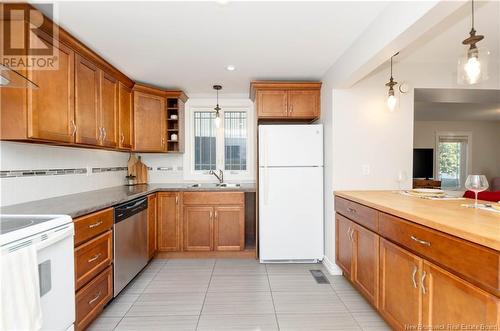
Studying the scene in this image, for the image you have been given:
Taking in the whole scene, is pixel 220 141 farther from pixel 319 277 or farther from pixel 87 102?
pixel 319 277

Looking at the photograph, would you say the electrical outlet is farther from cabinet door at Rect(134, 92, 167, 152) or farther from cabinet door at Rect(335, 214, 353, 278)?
cabinet door at Rect(134, 92, 167, 152)

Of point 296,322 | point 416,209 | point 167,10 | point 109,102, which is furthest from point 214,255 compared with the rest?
point 167,10

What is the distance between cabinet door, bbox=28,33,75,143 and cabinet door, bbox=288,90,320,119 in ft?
7.56

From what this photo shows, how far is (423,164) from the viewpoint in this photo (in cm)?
679

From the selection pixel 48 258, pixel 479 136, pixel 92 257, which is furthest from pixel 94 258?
pixel 479 136

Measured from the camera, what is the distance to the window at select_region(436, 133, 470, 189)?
719cm

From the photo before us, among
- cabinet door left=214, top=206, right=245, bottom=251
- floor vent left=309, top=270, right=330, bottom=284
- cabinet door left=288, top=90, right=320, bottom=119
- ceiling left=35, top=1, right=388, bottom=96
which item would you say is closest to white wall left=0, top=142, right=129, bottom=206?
ceiling left=35, top=1, right=388, bottom=96

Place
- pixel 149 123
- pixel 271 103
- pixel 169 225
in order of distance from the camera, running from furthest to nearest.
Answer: pixel 149 123, pixel 169 225, pixel 271 103

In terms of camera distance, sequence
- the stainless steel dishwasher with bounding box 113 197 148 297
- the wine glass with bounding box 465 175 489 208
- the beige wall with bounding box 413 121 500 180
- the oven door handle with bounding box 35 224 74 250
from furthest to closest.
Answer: the beige wall with bounding box 413 121 500 180 < the stainless steel dishwasher with bounding box 113 197 148 297 < the wine glass with bounding box 465 175 489 208 < the oven door handle with bounding box 35 224 74 250

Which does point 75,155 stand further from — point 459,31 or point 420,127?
point 420,127

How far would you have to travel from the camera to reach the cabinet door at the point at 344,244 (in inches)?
96.4

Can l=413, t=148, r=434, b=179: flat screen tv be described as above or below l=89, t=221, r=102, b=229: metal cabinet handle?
above

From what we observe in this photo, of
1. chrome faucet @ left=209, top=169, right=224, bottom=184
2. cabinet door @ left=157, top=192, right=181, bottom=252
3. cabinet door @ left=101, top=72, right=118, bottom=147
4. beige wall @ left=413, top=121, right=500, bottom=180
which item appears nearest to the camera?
→ cabinet door @ left=101, top=72, right=118, bottom=147

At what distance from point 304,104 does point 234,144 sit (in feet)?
4.48
